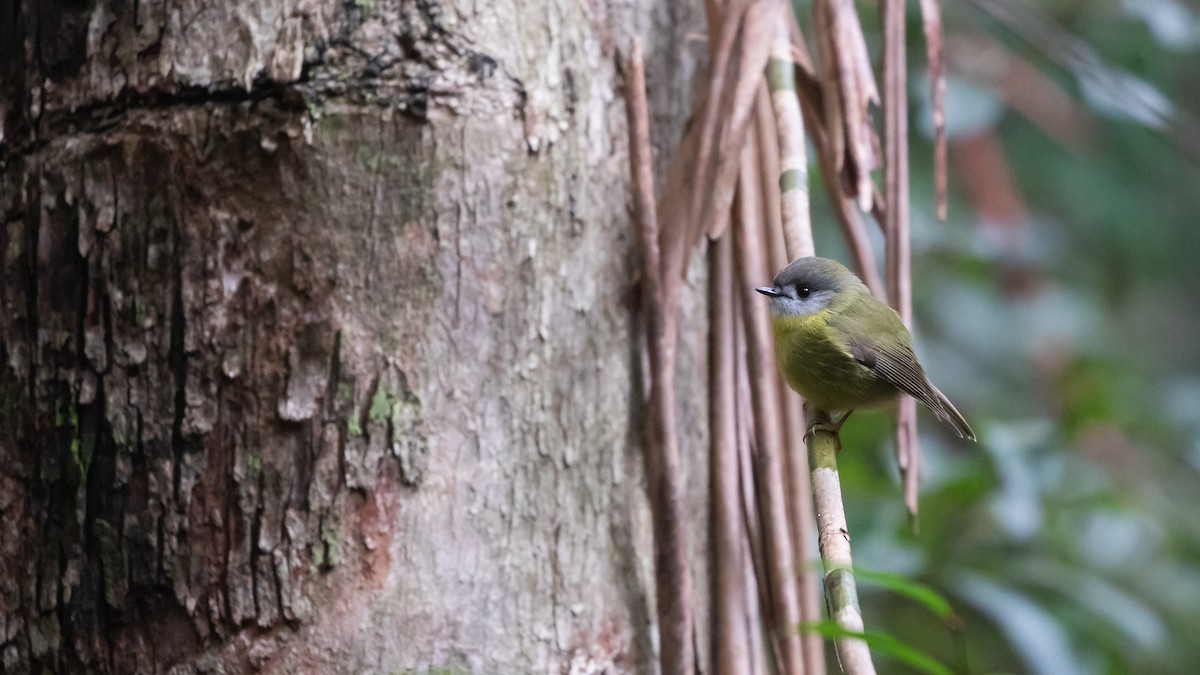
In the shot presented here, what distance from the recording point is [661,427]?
6.28ft

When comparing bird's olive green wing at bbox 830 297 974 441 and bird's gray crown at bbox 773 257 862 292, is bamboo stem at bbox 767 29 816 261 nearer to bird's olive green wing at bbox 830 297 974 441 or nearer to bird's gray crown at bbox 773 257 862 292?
bird's gray crown at bbox 773 257 862 292

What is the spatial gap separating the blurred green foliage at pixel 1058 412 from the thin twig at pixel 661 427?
0.70 metres

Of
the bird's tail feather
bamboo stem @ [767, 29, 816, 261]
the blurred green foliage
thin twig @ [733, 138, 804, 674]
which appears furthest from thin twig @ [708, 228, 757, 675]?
the blurred green foliage

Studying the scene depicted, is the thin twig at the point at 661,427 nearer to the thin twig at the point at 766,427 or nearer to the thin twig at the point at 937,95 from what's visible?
the thin twig at the point at 766,427

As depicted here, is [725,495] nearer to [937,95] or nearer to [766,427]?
[766,427]

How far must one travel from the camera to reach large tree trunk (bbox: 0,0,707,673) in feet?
5.49

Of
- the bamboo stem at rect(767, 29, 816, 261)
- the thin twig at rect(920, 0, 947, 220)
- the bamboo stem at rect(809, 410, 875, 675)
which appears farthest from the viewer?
the thin twig at rect(920, 0, 947, 220)

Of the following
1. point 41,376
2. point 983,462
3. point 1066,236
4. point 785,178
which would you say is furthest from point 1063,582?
point 1066,236

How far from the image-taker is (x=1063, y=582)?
10.6ft

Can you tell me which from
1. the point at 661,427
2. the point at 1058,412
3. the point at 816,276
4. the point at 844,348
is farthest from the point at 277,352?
the point at 1058,412

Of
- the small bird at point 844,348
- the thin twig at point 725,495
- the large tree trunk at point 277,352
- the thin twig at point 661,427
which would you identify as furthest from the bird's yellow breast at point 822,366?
the large tree trunk at point 277,352

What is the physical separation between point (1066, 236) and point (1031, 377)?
2.51 ft

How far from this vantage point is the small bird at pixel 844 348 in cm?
207

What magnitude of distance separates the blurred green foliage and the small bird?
21.5 inches
